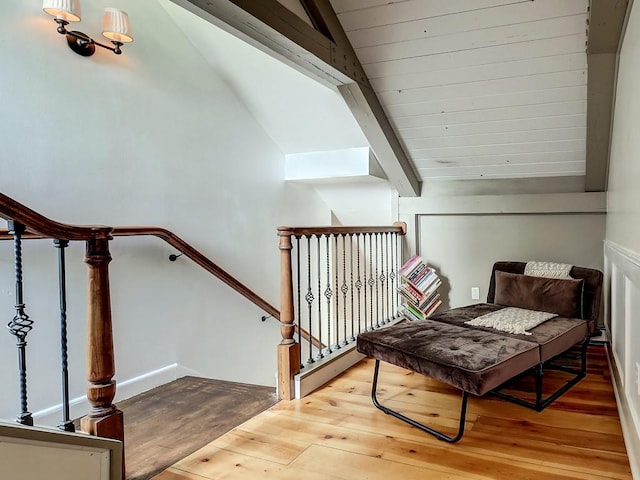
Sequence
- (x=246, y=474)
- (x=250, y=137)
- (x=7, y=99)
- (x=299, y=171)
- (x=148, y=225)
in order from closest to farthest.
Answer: (x=246, y=474) < (x=7, y=99) < (x=148, y=225) < (x=250, y=137) < (x=299, y=171)

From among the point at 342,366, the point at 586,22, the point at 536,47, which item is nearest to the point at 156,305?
the point at 342,366

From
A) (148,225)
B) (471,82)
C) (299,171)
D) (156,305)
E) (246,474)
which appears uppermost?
(471,82)

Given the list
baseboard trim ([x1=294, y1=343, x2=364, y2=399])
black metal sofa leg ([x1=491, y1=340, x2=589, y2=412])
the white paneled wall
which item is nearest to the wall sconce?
baseboard trim ([x1=294, y1=343, x2=364, y2=399])

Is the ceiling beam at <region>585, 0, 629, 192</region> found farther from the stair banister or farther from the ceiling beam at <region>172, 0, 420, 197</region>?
the stair banister

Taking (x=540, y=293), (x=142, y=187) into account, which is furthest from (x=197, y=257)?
(x=540, y=293)

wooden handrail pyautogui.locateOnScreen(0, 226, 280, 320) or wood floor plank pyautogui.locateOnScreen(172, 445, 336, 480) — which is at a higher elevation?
wooden handrail pyautogui.locateOnScreen(0, 226, 280, 320)

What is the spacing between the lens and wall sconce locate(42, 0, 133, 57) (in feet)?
8.18

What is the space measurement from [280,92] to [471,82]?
1502mm

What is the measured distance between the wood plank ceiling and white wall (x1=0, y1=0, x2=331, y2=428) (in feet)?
4.44

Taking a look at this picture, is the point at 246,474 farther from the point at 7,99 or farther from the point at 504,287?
the point at 504,287

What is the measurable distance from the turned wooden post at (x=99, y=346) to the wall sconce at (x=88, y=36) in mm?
1511

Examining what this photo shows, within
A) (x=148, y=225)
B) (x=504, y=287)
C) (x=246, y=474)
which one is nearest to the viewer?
(x=246, y=474)

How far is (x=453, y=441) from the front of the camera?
2139 mm

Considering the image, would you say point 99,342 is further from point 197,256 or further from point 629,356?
point 629,356
